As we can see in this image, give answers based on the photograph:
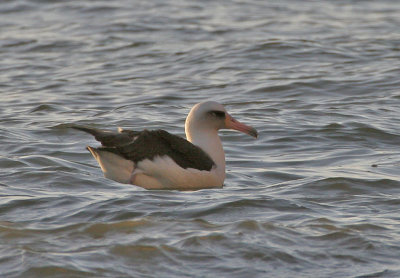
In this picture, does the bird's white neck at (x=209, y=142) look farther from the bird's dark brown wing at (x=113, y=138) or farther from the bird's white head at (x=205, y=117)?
the bird's dark brown wing at (x=113, y=138)

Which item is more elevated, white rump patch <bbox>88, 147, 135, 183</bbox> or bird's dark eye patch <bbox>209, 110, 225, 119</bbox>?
bird's dark eye patch <bbox>209, 110, 225, 119</bbox>

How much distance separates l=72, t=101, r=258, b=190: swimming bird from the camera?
10.1m

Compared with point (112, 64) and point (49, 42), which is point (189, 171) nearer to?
point (112, 64)

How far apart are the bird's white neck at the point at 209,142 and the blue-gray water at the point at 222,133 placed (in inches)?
12.4

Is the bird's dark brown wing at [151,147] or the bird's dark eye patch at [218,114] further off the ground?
the bird's dark eye patch at [218,114]

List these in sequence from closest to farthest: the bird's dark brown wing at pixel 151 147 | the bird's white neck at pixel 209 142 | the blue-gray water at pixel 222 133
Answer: the blue-gray water at pixel 222 133 < the bird's dark brown wing at pixel 151 147 < the bird's white neck at pixel 209 142

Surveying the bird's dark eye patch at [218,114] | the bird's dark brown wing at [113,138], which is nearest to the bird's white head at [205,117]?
the bird's dark eye patch at [218,114]

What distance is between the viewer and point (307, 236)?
8203mm

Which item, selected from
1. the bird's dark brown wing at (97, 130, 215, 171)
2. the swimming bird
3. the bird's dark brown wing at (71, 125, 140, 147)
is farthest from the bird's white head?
the bird's dark brown wing at (71, 125, 140, 147)

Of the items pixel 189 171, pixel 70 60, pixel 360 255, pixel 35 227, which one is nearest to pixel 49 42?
pixel 70 60

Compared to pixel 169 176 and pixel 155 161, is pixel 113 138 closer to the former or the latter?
pixel 155 161

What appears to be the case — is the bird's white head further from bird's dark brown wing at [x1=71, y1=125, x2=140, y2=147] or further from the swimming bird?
bird's dark brown wing at [x1=71, y1=125, x2=140, y2=147]

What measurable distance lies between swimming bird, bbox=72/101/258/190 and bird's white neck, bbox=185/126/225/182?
0.09ft

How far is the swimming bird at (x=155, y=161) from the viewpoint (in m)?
10.1
